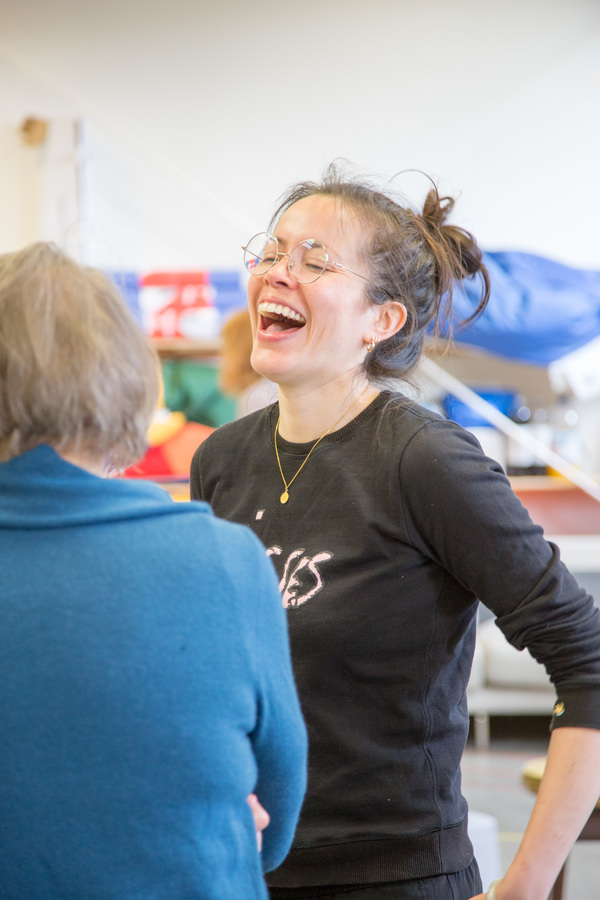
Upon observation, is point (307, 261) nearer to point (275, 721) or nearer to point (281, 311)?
point (281, 311)

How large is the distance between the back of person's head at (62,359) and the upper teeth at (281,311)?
47 cm

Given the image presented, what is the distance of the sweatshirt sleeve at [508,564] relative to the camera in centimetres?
95

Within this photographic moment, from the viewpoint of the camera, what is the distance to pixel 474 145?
4.61 metres

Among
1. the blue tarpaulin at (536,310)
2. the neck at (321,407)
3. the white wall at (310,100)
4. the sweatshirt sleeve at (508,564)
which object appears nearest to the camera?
the sweatshirt sleeve at (508,564)

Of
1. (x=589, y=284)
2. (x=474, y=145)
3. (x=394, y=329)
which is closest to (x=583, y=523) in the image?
(x=589, y=284)

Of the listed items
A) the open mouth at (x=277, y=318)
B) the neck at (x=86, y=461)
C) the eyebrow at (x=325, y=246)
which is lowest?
the neck at (x=86, y=461)

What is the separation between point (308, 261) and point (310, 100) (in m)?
3.81

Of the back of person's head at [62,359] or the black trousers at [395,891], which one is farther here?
the black trousers at [395,891]

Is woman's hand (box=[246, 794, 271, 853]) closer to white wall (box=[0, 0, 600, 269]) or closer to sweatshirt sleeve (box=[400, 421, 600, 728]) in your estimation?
sweatshirt sleeve (box=[400, 421, 600, 728])

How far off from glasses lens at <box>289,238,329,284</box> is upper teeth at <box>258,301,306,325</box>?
4 cm

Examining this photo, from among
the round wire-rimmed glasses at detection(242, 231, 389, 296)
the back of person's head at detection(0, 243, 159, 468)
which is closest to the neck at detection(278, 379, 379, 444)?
the round wire-rimmed glasses at detection(242, 231, 389, 296)

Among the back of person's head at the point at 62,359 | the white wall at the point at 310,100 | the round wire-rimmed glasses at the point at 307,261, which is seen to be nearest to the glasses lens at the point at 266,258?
the round wire-rimmed glasses at the point at 307,261

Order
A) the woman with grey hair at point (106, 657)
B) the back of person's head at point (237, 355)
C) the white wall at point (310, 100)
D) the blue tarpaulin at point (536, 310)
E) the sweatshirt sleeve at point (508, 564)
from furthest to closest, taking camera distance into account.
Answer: the white wall at point (310, 100) < the blue tarpaulin at point (536, 310) < the back of person's head at point (237, 355) < the sweatshirt sleeve at point (508, 564) < the woman with grey hair at point (106, 657)

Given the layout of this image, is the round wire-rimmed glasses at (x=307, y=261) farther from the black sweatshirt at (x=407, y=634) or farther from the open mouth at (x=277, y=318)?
the black sweatshirt at (x=407, y=634)
